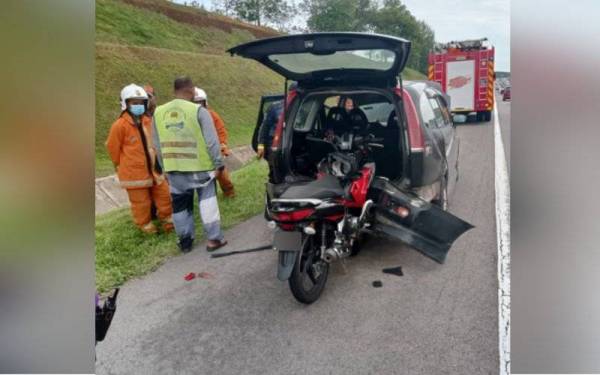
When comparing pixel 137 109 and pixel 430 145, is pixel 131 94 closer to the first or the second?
pixel 137 109

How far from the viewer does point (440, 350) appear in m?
2.34

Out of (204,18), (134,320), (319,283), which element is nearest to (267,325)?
(319,283)

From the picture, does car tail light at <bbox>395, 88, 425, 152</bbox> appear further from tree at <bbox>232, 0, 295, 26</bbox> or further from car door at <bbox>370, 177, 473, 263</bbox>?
tree at <bbox>232, 0, 295, 26</bbox>

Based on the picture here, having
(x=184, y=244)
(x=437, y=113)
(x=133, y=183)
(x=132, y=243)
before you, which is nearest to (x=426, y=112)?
(x=437, y=113)

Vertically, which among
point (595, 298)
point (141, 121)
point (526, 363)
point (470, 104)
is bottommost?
point (526, 363)

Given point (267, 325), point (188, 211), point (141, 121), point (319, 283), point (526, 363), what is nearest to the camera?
point (526, 363)

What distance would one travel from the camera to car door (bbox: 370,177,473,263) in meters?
3.21

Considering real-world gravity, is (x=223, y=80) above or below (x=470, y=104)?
above

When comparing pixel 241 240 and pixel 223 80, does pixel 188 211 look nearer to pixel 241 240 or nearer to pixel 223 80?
pixel 241 240

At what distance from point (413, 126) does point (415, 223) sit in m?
0.82

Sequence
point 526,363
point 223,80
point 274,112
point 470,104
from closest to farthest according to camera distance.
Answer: point 526,363, point 274,112, point 470,104, point 223,80

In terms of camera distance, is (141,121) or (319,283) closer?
(319,283)

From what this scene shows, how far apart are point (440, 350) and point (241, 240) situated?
2404 mm

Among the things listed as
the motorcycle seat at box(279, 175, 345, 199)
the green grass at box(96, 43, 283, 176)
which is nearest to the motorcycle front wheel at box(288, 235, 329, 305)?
the motorcycle seat at box(279, 175, 345, 199)
